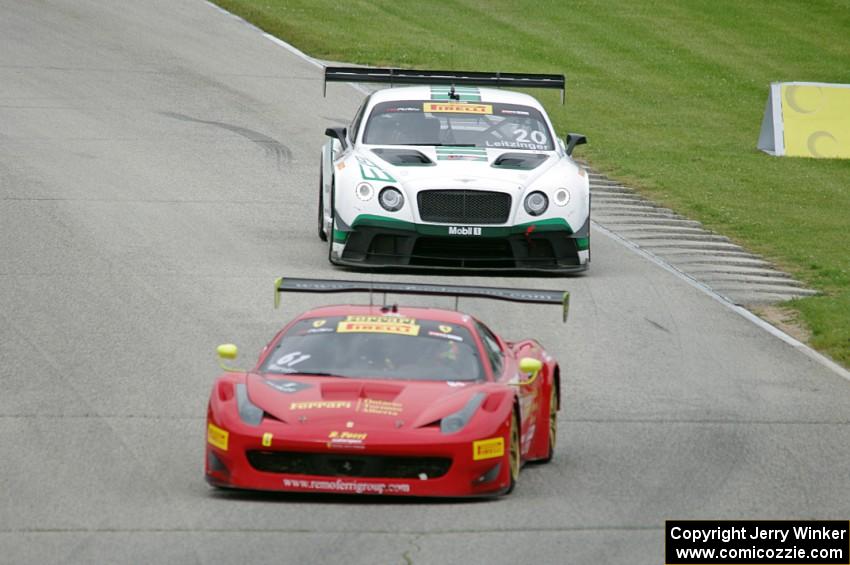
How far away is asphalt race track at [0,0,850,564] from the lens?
895 cm

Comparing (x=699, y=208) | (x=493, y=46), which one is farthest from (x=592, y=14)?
(x=699, y=208)

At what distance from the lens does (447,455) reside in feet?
31.0

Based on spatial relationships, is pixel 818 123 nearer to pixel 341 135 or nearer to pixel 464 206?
pixel 341 135

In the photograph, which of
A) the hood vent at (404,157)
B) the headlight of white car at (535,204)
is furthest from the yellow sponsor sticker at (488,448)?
the hood vent at (404,157)

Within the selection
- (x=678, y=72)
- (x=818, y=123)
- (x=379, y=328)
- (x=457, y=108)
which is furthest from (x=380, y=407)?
(x=678, y=72)

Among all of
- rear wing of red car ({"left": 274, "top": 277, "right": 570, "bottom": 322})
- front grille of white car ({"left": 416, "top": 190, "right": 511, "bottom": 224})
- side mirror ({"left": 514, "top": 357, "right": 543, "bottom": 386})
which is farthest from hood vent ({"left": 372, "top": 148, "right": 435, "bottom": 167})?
side mirror ({"left": 514, "top": 357, "right": 543, "bottom": 386})

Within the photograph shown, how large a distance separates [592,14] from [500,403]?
30622 millimetres

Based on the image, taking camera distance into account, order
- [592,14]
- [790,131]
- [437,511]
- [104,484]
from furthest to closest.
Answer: [592,14] < [790,131] < [104,484] < [437,511]

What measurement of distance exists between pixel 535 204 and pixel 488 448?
7.53m

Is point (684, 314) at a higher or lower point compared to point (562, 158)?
lower

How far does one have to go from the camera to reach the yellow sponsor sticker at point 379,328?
34.5 feet

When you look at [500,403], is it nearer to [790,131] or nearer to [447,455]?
[447,455]

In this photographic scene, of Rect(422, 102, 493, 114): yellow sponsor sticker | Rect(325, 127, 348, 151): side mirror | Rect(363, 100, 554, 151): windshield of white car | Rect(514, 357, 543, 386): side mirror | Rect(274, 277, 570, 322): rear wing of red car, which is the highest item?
Rect(422, 102, 493, 114): yellow sponsor sticker

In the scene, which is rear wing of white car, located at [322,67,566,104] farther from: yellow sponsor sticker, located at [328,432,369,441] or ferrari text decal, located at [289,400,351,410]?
yellow sponsor sticker, located at [328,432,369,441]
